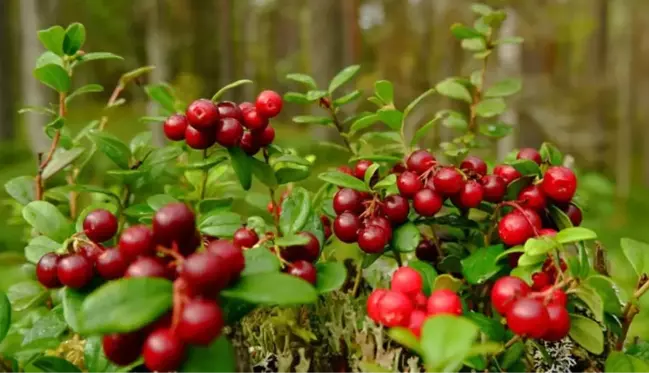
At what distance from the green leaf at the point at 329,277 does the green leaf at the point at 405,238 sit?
0.12m

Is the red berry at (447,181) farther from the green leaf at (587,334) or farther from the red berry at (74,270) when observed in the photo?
the red berry at (74,270)

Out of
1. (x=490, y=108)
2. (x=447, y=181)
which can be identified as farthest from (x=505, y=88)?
(x=447, y=181)

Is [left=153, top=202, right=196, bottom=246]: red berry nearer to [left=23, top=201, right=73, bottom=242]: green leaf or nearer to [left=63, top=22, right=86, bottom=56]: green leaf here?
[left=23, top=201, right=73, bottom=242]: green leaf

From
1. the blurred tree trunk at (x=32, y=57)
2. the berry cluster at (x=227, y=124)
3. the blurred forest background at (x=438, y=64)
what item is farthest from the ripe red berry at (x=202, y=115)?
the blurred tree trunk at (x=32, y=57)

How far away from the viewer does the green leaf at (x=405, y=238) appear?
0.71 meters

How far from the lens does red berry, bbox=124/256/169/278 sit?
17.9 inches

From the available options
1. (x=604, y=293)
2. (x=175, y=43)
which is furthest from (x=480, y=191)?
(x=175, y=43)

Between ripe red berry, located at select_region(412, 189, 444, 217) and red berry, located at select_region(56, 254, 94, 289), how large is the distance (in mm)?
336

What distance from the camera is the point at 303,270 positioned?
0.59m

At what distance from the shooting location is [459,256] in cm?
81

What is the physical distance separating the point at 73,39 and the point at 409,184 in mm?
455

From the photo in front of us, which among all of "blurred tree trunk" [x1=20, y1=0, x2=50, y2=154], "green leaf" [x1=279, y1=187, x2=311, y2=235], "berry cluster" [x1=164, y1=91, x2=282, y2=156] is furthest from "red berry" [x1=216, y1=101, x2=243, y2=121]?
"blurred tree trunk" [x1=20, y1=0, x2=50, y2=154]

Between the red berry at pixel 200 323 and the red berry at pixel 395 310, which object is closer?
the red berry at pixel 200 323

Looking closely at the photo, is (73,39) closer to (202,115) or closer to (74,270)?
(202,115)
